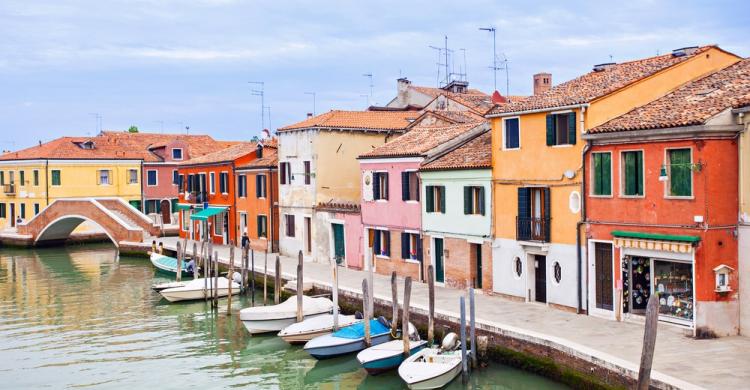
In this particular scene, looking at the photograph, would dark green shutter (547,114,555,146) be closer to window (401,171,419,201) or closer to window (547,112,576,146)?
window (547,112,576,146)

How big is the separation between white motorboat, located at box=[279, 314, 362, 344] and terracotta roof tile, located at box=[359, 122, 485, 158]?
649 centimetres

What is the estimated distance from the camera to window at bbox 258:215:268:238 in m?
36.9

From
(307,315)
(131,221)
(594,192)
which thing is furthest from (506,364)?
(131,221)

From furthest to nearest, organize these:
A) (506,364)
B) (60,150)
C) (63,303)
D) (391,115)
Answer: (60,150) < (391,115) < (63,303) < (506,364)

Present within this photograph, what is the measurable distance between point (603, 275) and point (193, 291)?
15660 mm

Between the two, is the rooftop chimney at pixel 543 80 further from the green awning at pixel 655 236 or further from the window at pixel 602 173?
the green awning at pixel 655 236

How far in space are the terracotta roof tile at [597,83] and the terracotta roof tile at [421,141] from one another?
154 inches

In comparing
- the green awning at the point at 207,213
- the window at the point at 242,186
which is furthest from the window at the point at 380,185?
the green awning at the point at 207,213

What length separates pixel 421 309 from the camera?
66.0ft

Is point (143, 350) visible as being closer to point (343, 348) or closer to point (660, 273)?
point (343, 348)

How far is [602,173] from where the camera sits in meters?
18.9

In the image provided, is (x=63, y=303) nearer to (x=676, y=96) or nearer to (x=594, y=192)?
(x=594, y=192)

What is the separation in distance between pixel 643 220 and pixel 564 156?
9.37ft

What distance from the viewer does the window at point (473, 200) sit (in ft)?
74.9
